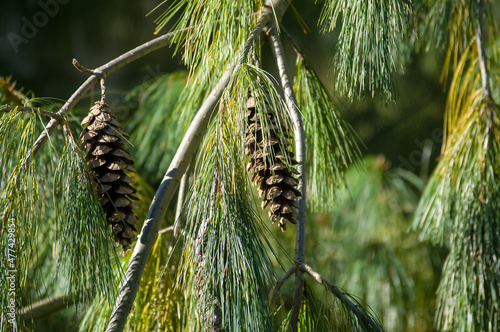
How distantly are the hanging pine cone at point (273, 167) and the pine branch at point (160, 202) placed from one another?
55 mm

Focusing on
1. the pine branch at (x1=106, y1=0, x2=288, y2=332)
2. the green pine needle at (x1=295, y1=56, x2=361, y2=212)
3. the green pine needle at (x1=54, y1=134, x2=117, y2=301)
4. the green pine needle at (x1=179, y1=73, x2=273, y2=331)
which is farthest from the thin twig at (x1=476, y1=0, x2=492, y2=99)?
the green pine needle at (x1=54, y1=134, x2=117, y2=301)

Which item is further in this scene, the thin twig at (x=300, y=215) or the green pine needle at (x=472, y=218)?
the green pine needle at (x=472, y=218)

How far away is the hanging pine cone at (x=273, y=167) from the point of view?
19.2 inches

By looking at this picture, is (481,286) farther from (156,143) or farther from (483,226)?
(156,143)

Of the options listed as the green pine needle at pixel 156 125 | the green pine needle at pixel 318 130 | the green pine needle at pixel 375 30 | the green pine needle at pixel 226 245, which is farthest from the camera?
the green pine needle at pixel 156 125

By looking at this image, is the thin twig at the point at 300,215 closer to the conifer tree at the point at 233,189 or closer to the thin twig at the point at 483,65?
the conifer tree at the point at 233,189

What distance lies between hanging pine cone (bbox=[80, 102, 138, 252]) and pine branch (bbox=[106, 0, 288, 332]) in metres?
0.02

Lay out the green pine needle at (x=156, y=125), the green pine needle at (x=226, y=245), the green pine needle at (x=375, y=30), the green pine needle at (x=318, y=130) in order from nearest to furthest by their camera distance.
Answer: the green pine needle at (x=226, y=245) → the green pine needle at (x=375, y=30) → the green pine needle at (x=318, y=130) → the green pine needle at (x=156, y=125)

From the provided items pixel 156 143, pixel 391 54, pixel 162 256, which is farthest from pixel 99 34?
pixel 391 54

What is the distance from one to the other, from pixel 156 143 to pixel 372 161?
650 mm

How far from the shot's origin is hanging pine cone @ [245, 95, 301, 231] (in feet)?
1.60

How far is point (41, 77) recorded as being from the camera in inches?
56.4

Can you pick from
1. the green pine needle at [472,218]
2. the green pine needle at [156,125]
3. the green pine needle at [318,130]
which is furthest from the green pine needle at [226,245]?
the green pine needle at [156,125]

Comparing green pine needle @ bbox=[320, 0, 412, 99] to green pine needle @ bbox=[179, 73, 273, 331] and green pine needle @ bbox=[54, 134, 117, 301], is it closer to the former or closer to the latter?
green pine needle @ bbox=[179, 73, 273, 331]
